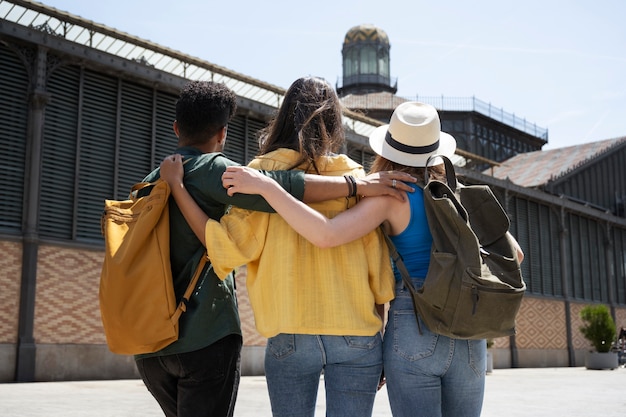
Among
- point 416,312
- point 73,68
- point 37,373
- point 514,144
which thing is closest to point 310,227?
point 416,312

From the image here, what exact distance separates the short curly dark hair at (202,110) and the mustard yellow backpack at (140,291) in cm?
44

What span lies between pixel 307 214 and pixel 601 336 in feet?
77.2

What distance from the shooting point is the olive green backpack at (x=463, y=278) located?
2.35 meters

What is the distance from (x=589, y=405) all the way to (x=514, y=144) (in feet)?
113

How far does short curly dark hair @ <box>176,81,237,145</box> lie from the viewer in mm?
2779

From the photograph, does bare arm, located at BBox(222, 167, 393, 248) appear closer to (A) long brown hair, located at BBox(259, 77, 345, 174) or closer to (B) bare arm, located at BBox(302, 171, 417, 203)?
(B) bare arm, located at BBox(302, 171, 417, 203)

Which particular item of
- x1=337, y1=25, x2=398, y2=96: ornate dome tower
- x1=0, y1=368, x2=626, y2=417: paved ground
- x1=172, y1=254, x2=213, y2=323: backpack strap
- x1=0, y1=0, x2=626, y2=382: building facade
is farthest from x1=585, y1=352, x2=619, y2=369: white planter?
x1=337, y1=25, x2=398, y2=96: ornate dome tower

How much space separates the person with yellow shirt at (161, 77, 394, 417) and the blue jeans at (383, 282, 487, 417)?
0.06 metres

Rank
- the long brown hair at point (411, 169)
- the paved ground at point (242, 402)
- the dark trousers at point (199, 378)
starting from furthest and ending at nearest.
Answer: the paved ground at point (242, 402), the long brown hair at point (411, 169), the dark trousers at point (199, 378)

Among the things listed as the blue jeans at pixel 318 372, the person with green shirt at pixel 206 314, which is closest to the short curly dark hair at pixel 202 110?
the person with green shirt at pixel 206 314

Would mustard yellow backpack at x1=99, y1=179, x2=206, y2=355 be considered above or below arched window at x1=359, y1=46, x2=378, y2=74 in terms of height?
below

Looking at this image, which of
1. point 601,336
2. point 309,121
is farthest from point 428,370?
point 601,336

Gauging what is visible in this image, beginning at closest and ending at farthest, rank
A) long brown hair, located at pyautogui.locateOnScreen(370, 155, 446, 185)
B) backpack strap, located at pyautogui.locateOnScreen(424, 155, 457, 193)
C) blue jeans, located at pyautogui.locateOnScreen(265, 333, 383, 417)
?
blue jeans, located at pyautogui.locateOnScreen(265, 333, 383, 417), backpack strap, located at pyautogui.locateOnScreen(424, 155, 457, 193), long brown hair, located at pyautogui.locateOnScreen(370, 155, 446, 185)

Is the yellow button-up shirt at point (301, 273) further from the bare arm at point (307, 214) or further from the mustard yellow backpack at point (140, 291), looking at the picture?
the mustard yellow backpack at point (140, 291)
